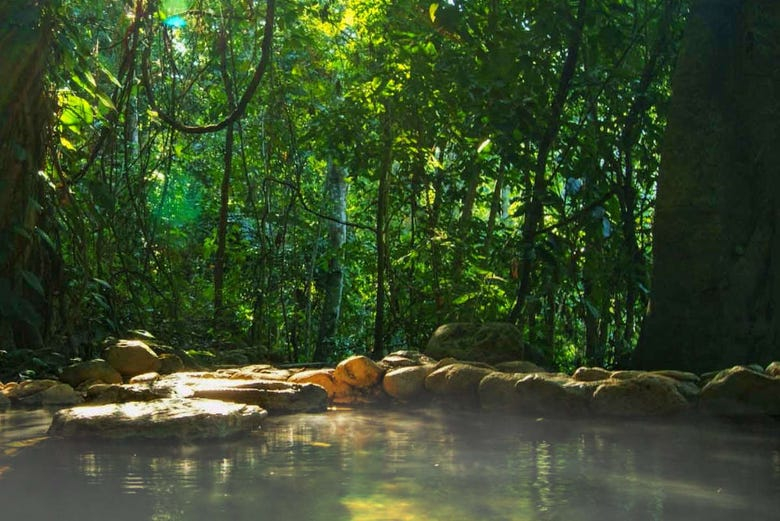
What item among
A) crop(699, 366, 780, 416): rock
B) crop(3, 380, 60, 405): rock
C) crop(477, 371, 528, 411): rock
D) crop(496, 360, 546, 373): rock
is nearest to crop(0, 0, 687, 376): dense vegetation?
crop(3, 380, 60, 405): rock

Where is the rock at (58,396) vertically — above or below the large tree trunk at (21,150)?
below

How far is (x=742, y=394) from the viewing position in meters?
3.37

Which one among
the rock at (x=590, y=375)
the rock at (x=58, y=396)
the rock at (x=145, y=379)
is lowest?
the rock at (x=58, y=396)

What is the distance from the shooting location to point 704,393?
3.46 metres

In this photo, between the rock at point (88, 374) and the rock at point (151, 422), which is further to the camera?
the rock at point (88, 374)

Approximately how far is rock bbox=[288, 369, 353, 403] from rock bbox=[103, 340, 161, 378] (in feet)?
2.75

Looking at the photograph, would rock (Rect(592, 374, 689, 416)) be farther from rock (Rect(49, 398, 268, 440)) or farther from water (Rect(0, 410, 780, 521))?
rock (Rect(49, 398, 268, 440))

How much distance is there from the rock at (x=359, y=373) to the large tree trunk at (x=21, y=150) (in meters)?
1.62

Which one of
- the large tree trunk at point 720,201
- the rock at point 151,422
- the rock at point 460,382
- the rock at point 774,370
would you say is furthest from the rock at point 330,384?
the rock at point 774,370

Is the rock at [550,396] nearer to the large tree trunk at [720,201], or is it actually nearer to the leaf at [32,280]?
the large tree trunk at [720,201]

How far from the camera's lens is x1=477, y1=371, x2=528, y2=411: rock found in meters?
3.68

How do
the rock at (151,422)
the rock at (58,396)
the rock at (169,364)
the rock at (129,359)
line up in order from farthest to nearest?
the rock at (169,364), the rock at (129,359), the rock at (58,396), the rock at (151,422)

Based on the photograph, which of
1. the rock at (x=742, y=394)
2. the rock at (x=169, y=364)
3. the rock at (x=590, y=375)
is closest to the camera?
the rock at (x=742, y=394)

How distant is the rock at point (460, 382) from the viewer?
3.89 m
